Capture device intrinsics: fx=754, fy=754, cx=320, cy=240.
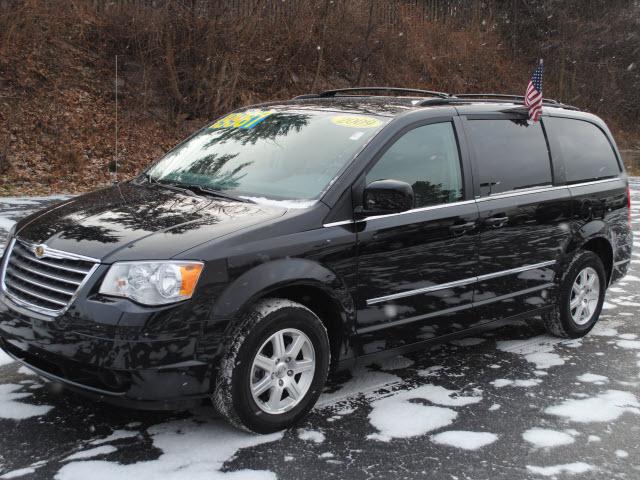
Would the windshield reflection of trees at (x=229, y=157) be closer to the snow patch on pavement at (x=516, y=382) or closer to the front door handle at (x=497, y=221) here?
the front door handle at (x=497, y=221)

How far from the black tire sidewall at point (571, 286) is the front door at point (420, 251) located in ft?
3.81

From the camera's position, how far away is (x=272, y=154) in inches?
180

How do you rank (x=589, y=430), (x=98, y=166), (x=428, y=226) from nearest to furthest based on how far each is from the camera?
(x=589, y=430) → (x=428, y=226) → (x=98, y=166)

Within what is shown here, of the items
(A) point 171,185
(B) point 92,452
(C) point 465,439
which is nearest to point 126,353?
(B) point 92,452

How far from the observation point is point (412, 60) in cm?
2189

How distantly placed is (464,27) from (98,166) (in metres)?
15.1

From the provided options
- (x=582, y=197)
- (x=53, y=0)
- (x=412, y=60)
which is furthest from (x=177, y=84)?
(x=582, y=197)

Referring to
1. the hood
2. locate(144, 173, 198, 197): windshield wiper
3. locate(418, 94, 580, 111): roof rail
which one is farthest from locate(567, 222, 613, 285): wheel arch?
locate(144, 173, 198, 197): windshield wiper

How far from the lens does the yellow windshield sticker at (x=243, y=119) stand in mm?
5023

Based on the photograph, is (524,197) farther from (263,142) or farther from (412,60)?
(412,60)

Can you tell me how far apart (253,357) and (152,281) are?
A: 63 centimetres

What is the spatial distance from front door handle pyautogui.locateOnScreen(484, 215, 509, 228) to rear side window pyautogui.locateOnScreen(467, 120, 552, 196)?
17cm

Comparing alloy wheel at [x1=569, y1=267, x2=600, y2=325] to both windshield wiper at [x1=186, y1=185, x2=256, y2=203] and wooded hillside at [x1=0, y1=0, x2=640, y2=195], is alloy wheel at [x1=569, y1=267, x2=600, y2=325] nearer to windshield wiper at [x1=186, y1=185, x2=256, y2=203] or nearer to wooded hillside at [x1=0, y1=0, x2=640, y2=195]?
windshield wiper at [x1=186, y1=185, x2=256, y2=203]

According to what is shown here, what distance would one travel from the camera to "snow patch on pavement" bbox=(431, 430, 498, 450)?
3.83 meters
